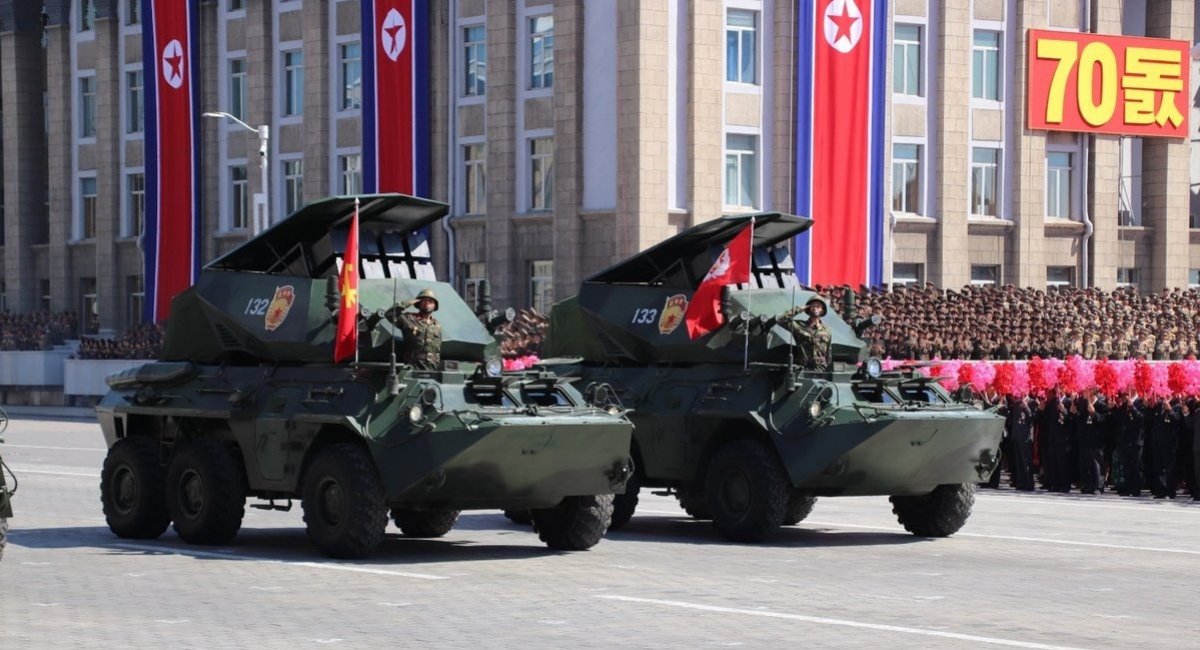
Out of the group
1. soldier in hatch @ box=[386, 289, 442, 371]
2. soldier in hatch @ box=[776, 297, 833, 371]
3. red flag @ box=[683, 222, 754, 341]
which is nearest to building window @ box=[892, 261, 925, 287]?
red flag @ box=[683, 222, 754, 341]

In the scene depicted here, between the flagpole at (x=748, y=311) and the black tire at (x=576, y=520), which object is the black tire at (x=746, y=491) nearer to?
the flagpole at (x=748, y=311)

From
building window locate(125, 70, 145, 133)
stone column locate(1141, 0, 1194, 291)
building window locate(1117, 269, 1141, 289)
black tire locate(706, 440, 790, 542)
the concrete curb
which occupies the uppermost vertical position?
building window locate(125, 70, 145, 133)

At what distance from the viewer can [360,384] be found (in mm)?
18109

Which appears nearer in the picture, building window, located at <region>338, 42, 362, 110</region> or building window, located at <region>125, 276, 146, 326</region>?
building window, located at <region>338, 42, 362, 110</region>

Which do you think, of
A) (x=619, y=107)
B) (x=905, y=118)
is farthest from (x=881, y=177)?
(x=619, y=107)

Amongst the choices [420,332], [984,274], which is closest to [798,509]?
[420,332]

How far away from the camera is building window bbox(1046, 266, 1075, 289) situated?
50.7 metres

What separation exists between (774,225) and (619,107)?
2280 centimetres

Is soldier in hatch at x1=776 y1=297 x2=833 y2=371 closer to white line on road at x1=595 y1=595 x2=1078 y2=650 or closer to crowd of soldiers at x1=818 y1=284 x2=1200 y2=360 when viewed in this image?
white line on road at x1=595 y1=595 x2=1078 y2=650

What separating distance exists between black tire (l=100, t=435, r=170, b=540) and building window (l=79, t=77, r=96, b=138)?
1693 inches

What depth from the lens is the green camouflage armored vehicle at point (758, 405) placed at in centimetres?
1956

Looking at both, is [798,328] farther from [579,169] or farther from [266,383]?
[579,169]

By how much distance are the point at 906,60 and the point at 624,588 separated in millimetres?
33451

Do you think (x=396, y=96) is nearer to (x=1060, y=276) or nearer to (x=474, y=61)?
(x=474, y=61)
